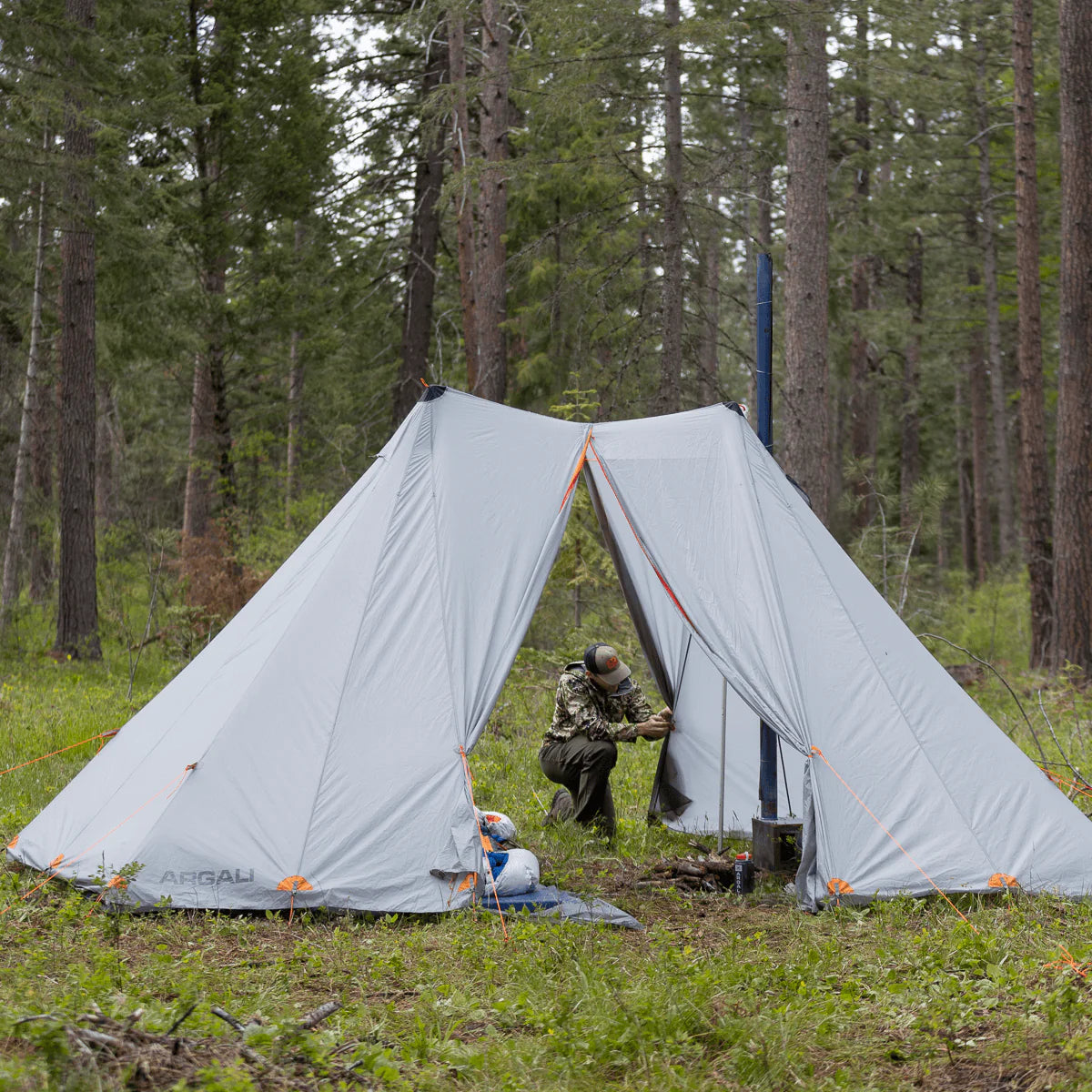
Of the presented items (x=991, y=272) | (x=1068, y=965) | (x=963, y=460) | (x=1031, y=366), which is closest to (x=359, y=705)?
(x=1068, y=965)

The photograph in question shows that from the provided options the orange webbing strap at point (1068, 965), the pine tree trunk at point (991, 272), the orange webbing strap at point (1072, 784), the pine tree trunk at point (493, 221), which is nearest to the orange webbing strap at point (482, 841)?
the orange webbing strap at point (1068, 965)

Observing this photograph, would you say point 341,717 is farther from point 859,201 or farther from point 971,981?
point 859,201

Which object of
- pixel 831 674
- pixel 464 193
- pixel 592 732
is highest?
pixel 464 193

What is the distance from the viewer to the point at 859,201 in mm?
19297

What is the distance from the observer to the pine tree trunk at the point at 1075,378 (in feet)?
35.8

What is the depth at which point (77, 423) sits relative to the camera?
40.6 feet

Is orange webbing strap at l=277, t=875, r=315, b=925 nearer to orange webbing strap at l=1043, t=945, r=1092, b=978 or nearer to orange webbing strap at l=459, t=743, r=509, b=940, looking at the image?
orange webbing strap at l=459, t=743, r=509, b=940

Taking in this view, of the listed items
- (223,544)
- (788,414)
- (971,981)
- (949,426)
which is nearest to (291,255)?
(223,544)

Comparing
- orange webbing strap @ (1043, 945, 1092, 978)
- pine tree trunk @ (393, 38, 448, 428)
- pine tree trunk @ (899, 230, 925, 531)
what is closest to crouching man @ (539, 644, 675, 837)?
orange webbing strap @ (1043, 945, 1092, 978)

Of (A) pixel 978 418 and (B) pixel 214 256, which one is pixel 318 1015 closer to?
(B) pixel 214 256

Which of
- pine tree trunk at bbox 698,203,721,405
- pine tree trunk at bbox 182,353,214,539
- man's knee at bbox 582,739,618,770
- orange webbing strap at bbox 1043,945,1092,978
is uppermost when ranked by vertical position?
pine tree trunk at bbox 698,203,721,405

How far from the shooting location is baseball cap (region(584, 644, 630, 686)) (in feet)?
21.5

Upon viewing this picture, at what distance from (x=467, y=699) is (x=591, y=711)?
1.45 metres

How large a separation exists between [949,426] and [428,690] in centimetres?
2859
